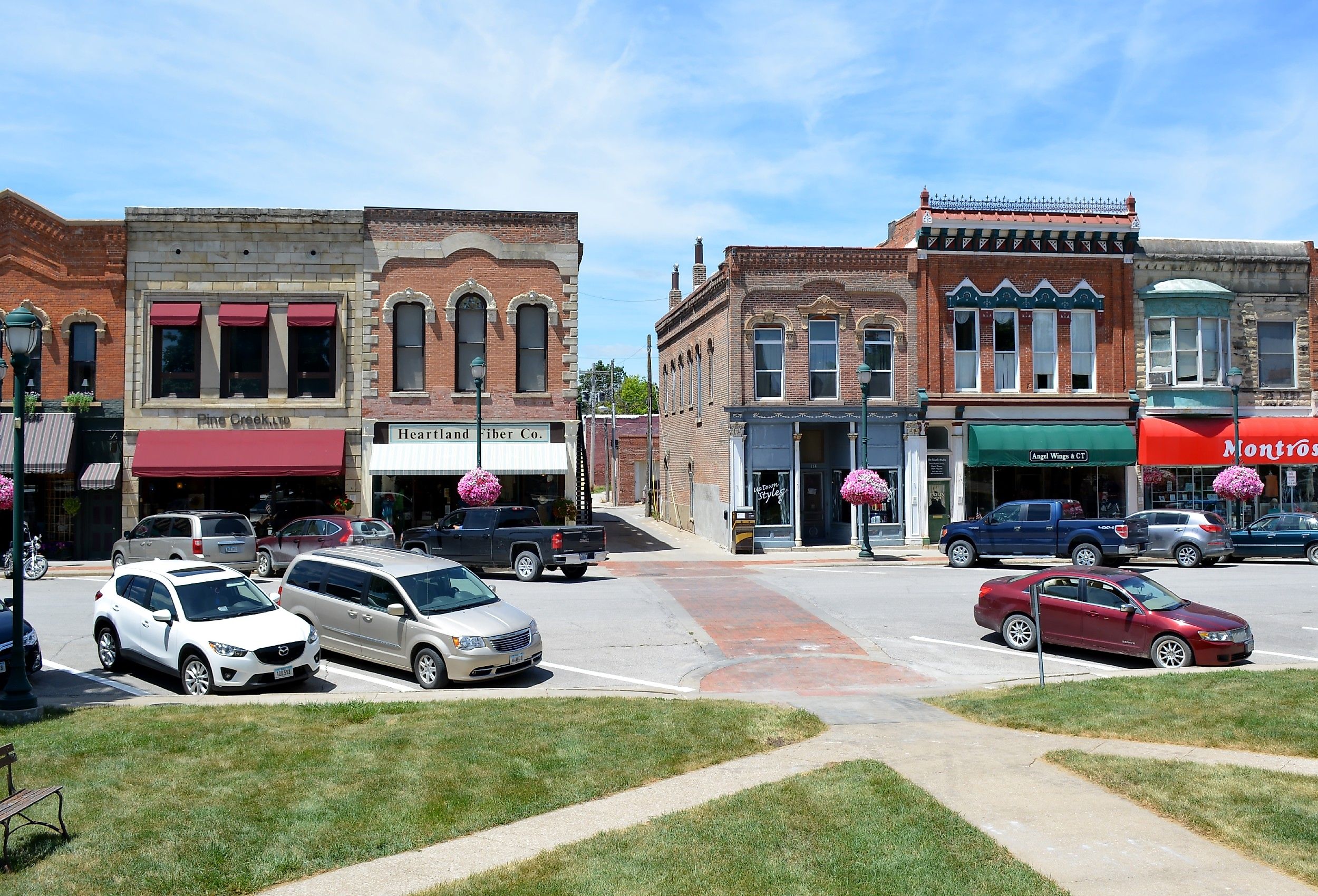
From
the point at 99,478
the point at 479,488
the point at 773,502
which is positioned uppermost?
the point at 99,478

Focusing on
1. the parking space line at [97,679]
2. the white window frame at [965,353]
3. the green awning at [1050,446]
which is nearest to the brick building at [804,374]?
the white window frame at [965,353]

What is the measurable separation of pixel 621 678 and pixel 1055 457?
24810 millimetres

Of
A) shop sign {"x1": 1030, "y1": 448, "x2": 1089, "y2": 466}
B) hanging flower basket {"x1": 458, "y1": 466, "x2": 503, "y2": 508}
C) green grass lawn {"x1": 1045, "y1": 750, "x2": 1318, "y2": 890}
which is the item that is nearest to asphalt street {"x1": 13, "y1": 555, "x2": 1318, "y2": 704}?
hanging flower basket {"x1": 458, "y1": 466, "x2": 503, "y2": 508}

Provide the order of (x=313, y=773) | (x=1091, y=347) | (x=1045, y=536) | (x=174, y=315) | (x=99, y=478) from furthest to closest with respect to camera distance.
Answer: (x=1091, y=347), (x=174, y=315), (x=99, y=478), (x=1045, y=536), (x=313, y=773)

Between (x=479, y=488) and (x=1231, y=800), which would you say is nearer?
(x=1231, y=800)

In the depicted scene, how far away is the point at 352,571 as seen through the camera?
1541 cm

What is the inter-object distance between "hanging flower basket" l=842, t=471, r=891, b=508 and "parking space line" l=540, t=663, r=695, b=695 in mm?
17511

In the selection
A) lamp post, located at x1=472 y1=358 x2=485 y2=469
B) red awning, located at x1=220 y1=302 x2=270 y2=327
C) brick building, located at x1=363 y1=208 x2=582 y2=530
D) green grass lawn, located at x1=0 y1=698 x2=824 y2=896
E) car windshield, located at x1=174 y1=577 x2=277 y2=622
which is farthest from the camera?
brick building, located at x1=363 y1=208 x2=582 y2=530

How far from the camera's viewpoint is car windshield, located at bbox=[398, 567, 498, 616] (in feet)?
48.0

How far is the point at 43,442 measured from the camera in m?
30.6

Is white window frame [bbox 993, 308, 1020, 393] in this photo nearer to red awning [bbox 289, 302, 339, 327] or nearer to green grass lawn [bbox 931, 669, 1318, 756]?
red awning [bbox 289, 302, 339, 327]

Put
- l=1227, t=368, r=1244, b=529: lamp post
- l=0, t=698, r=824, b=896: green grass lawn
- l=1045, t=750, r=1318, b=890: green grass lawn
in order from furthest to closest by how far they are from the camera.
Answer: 1. l=1227, t=368, r=1244, b=529: lamp post
2. l=1045, t=750, r=1318, b=890: green grass lawn
3. l=0, t=698, r=824, b=896: green grass lawn

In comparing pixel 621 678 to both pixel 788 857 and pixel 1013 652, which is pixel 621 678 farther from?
pixel 788 857

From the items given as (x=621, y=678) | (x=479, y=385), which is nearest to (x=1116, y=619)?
(x=621, y=678)
